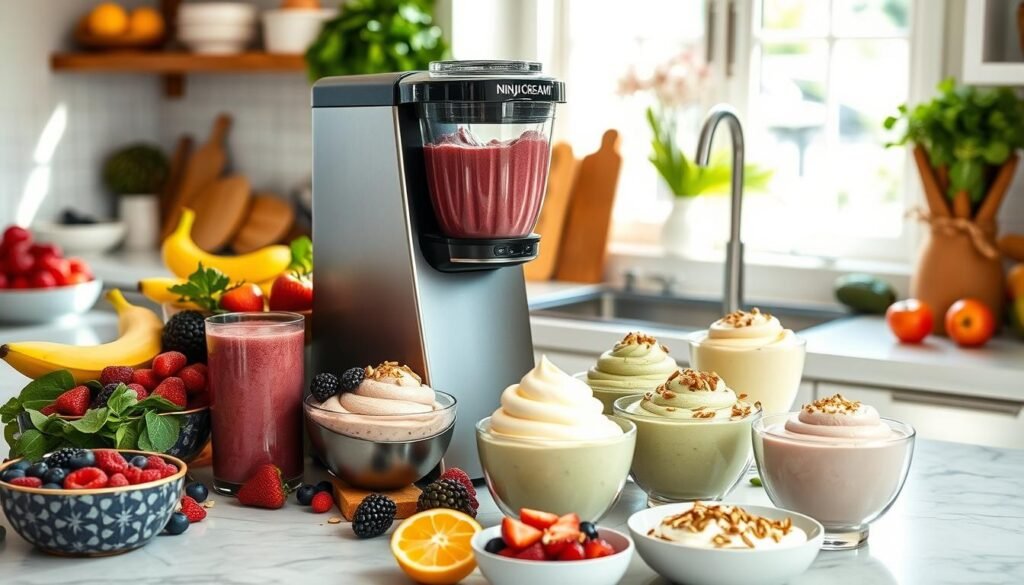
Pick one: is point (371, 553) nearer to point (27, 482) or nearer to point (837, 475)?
point (27, 482)

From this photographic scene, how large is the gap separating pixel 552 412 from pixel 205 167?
3.18 m

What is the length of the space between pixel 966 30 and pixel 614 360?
160cm

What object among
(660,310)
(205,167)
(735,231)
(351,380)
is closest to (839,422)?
(351,380)

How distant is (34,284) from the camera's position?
3.15m

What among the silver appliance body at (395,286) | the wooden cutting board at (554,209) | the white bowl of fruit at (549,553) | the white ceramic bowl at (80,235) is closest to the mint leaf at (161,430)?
the silver appliance body at (395,286)

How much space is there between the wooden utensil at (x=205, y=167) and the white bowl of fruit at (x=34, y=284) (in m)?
1.03

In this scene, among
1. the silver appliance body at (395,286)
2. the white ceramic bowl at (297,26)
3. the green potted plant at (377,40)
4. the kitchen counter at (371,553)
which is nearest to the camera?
the kitchen counter at (371,553)

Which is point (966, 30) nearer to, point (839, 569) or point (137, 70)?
point (839, 569)

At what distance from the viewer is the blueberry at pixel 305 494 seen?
1.46m

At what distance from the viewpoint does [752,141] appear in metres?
3.49

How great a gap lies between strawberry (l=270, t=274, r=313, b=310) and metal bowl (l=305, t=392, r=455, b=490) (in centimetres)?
27

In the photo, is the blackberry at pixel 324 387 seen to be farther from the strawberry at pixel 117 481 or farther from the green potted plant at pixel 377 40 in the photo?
the green potted plant at pixel 377 40

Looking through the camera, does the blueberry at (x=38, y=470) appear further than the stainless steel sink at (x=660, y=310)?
No

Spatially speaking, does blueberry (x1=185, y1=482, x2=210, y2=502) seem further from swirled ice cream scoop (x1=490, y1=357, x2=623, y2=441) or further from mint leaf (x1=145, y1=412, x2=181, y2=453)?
swirled ice cream scoop (x1=490, y1=357, x2=623, y2=441)
